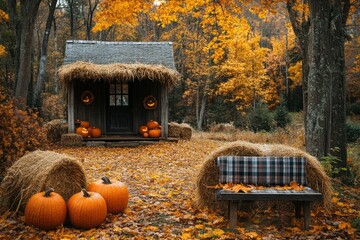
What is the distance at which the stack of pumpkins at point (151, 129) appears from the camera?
15.5m

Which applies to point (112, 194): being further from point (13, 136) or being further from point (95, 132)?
point (95, 132)

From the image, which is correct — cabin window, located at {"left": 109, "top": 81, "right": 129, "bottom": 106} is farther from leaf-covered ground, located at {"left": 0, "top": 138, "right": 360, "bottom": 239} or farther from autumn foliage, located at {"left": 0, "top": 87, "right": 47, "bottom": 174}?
autumn foliage, located at {"left": 0, "top": 87, "right": 47, "bottom": 174}

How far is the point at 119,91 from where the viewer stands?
1634cm

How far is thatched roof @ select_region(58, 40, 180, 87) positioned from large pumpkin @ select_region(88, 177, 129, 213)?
26.7 ft

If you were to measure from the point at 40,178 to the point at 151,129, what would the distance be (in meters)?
10.4

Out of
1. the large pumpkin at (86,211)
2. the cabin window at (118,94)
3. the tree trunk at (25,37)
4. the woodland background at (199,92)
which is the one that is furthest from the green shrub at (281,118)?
the large pumpkin at (86,211)

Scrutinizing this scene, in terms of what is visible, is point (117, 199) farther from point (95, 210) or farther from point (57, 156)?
point (57, 156)

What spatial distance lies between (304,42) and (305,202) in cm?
747

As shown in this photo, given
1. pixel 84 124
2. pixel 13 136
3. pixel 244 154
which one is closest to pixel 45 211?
pixel 13 136

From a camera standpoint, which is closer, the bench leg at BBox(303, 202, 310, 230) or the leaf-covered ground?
the leaf-covered ground

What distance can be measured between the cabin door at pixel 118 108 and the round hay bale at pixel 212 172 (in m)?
10.7

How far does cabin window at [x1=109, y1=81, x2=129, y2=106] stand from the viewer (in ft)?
53.5

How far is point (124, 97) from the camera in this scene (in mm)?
16391

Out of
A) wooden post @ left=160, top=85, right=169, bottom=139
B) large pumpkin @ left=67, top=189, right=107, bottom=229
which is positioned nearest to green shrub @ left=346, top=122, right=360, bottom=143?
wooden post @ left=160, top=85, right=169, bottom=139
